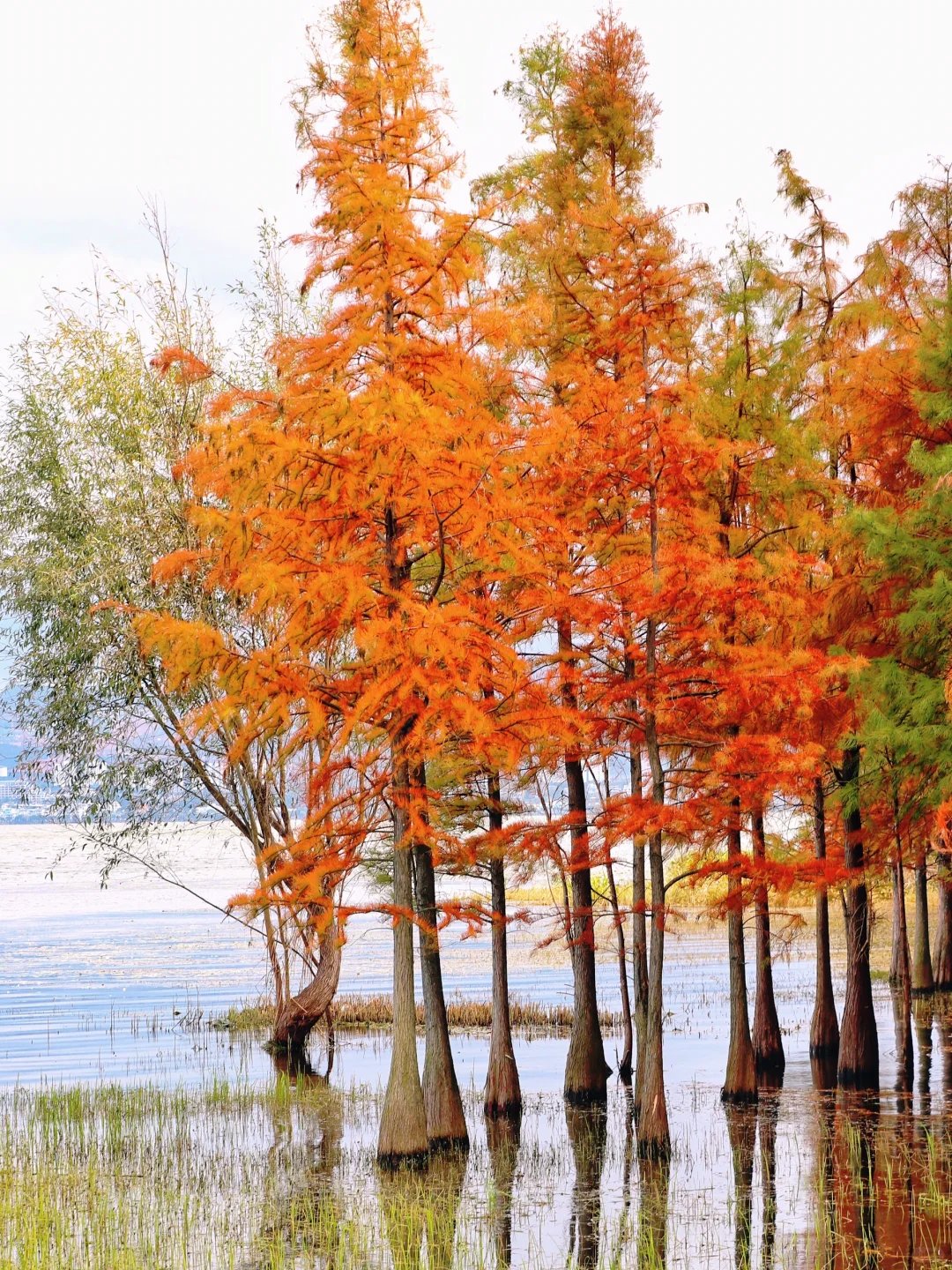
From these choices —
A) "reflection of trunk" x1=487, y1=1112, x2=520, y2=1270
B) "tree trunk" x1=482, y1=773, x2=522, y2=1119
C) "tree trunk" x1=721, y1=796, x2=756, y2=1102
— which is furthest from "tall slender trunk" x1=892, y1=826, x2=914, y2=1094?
"reflection of trunk" x1=487, y1=1112, x2=520, y2=1270

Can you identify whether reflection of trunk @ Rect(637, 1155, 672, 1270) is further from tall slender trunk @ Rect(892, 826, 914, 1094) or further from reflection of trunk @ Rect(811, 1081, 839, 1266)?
tall slender trunk @ Rect(892, 826, 914, 1094)

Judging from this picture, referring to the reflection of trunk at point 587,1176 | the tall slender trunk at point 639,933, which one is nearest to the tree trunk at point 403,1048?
the reflection of trunk at point 587,1176

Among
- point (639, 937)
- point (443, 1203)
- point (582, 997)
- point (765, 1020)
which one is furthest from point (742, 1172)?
point (765, 1020)

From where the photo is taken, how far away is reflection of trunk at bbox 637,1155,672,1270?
13141 millimetres

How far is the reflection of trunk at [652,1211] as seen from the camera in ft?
43.1

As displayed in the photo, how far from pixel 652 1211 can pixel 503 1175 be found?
2.78 meters

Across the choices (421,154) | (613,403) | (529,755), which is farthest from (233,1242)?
(421,154)

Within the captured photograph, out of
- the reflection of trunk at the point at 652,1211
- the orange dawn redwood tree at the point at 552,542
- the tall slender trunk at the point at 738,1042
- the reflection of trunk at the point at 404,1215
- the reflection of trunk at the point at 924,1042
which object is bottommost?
the reflection of trunk at the point at 924,1042

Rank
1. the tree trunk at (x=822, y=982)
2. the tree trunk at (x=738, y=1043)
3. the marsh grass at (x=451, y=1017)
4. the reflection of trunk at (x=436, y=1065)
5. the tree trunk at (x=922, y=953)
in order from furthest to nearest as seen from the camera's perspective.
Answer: the tree trunk at (x=922, y=953)
the marsh grass at (x=451, y=1017)
the tree trunk at (x=822, y=982)
the tree trunk at (x=738, y=1043)
the reflection of trunk at (x=436, y=1065)

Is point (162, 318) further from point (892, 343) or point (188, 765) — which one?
point (892, 343)

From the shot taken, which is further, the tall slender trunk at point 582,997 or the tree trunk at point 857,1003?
the tree trunk at point 857,1003

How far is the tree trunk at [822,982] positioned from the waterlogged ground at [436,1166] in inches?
35.8

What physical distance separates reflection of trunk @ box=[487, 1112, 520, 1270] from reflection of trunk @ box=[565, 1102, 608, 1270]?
69 centimetres

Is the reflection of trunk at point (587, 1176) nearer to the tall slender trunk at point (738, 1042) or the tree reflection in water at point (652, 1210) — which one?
the tree reflection in water at point (652, 1210)
